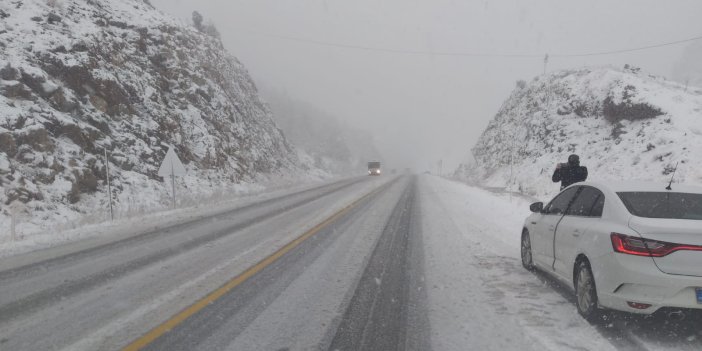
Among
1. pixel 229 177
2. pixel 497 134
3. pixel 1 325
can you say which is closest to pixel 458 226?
pixel 1 325

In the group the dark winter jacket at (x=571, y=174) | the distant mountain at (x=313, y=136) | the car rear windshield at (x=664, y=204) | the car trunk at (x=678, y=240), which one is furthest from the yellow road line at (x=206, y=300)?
the distant mountain at (x=313, y=136)

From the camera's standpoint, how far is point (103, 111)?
19.2 m

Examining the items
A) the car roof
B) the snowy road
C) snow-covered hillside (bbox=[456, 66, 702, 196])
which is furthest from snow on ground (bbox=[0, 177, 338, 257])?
snow-covered hillside (bbox=[456, 66, 702, 196])

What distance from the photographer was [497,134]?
5212 cm

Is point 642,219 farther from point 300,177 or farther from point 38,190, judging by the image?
point 300,177

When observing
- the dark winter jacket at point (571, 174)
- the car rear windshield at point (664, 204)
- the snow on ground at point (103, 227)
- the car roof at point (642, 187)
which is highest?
the dark winter jacket at point (571, 174)

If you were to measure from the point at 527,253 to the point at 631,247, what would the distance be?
3038 mm

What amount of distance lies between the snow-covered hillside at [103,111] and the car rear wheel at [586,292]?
42.9 ft

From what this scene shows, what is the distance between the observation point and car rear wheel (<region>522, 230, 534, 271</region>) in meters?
7.23

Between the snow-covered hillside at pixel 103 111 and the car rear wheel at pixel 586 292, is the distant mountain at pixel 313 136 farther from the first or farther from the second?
the car rear wheel at pixel 586 292

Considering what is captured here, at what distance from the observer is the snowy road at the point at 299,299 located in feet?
14.4

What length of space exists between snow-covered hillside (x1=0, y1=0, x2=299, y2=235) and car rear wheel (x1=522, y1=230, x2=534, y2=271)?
12305 millimetres

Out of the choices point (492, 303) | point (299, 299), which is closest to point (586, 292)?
point (492, 303)

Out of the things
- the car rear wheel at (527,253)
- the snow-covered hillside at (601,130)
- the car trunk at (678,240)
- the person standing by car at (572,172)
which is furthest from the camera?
the snow-covered hillside at (601,130)
